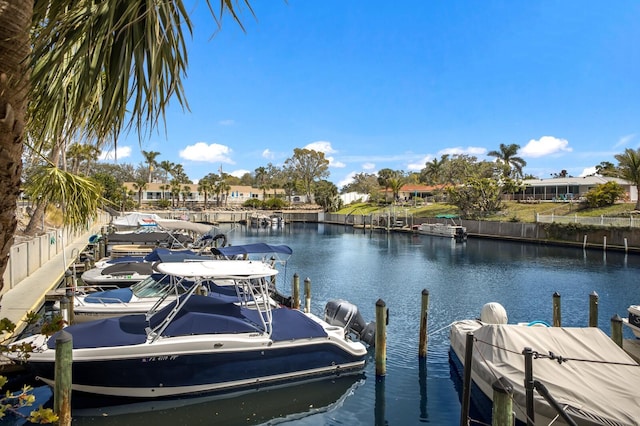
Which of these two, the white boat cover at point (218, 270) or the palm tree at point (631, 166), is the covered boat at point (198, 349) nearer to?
the white boat cover at point (218, 270)

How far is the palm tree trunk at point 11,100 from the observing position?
2.78 metres

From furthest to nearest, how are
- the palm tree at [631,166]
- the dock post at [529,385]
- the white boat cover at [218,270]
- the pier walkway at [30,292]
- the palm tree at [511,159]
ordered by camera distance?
the palm tree at [511,159], the palm tree at [631,166], the pier walkway at [30,292], the white boat cover at [218,270], the dock post at [529,385]

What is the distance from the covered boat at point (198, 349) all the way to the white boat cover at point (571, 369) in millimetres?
4364

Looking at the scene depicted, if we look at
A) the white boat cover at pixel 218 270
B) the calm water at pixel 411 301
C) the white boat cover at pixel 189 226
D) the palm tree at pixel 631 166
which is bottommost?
the calm water at pixel 411 301

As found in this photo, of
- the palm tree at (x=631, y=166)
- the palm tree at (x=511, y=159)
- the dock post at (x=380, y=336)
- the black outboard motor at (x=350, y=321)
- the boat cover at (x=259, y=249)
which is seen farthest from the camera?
the palm tree at (x=511, y=159)

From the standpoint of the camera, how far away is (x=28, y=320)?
465 centimetres

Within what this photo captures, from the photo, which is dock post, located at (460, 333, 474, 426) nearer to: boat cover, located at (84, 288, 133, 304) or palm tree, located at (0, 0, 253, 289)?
palm tree, located at (0, 0, 253, 289)

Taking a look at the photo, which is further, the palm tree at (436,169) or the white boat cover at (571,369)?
the palm tree at (436,169)

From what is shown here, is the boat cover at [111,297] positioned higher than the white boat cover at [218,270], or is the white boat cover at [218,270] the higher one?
the white boat cover at [218,270]

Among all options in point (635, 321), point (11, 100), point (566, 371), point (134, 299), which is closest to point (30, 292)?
point (134, 299)

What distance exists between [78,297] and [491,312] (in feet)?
48.1

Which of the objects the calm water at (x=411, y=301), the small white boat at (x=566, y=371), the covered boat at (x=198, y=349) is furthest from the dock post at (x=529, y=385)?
the covered boat at (x=198, y=349)

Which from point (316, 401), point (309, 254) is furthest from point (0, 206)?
point (309, 254)

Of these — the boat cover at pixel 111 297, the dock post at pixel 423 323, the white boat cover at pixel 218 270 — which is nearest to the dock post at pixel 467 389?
the dock post at pixel 423 323
